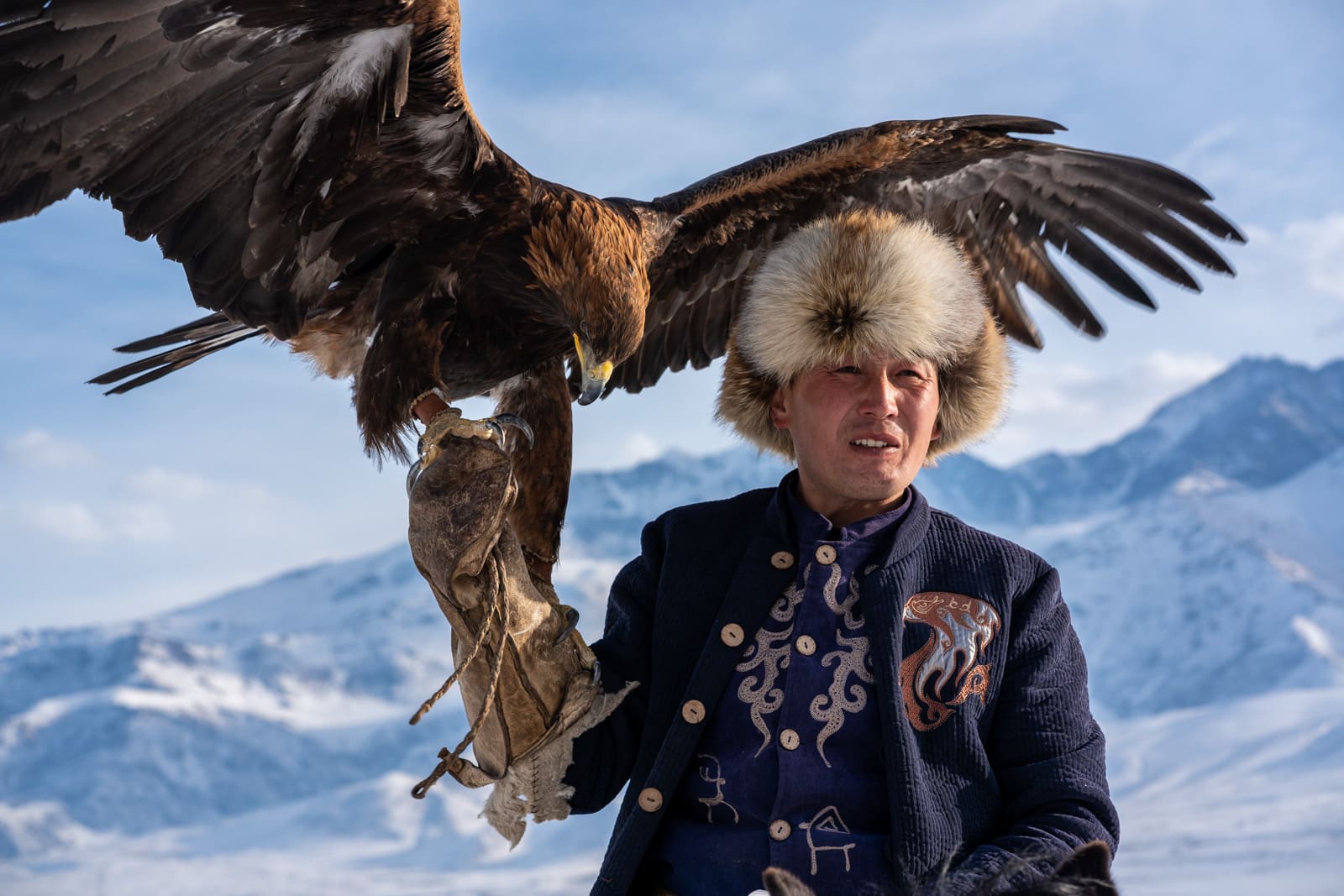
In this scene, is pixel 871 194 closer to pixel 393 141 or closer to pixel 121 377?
pixel 393 141

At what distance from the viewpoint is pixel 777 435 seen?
8.45 ft

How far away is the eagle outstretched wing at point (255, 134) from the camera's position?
239 cm

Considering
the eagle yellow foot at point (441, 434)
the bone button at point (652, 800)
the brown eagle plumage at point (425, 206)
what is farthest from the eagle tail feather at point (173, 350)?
the bone button at point (652, 800)

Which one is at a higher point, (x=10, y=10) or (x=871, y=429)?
(x=10, y=10)

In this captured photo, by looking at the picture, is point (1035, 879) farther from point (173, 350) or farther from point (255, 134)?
point (173, 350)

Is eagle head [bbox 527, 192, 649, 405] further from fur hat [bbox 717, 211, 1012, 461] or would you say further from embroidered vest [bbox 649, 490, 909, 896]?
embroidered vest [bbox 649, 490, 909, 896]

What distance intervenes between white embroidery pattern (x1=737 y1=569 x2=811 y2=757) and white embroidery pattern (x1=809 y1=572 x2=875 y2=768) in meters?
0.07

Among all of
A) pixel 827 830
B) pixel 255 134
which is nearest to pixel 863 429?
pixel 827 830

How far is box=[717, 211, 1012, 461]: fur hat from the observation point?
7.51 feet

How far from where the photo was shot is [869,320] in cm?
228

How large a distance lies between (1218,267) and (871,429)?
1641 millimetres

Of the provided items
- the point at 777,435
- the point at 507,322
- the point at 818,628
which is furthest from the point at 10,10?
the point at 818,628

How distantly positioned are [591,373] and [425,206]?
0.56m

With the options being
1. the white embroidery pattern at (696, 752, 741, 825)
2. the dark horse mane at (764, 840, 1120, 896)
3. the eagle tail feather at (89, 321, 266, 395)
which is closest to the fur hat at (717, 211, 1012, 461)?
the white embroidery pattern at (696, 752, 741, 825)
